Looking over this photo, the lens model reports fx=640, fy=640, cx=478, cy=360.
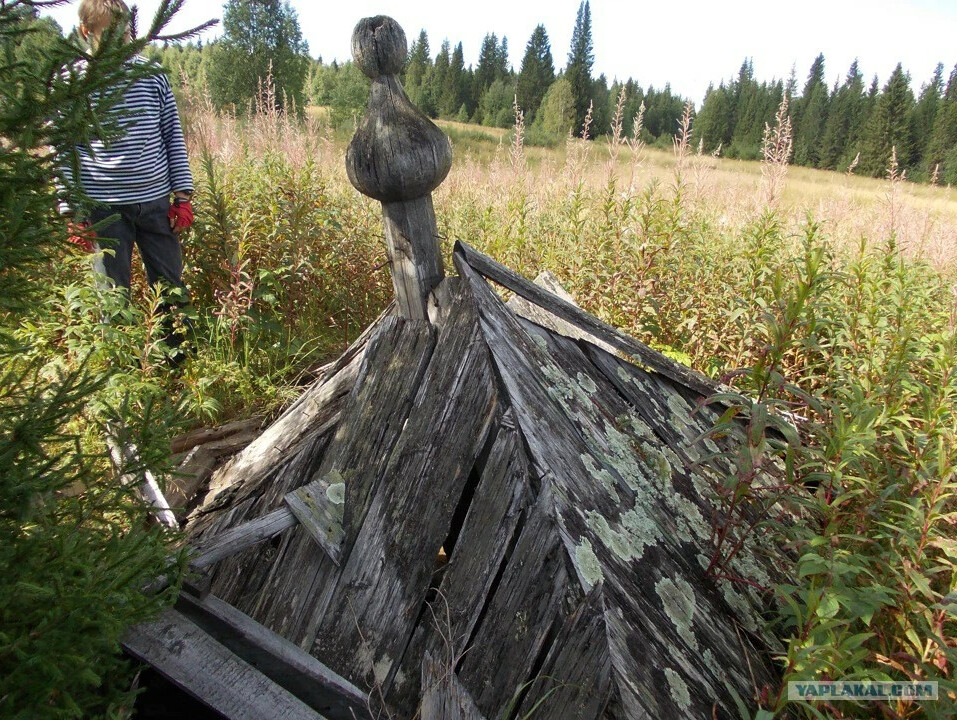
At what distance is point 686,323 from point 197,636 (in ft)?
11.7

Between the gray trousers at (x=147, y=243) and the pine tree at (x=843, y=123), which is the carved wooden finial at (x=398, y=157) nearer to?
the gray trousers at (x=147, y=243)

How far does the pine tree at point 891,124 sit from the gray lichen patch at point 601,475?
47564 millimetres

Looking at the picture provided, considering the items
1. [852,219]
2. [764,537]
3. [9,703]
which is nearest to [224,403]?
[9,703]

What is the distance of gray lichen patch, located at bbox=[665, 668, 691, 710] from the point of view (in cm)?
154

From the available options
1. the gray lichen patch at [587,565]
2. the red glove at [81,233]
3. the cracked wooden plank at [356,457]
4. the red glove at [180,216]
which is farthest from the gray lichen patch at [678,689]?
the red glove at [180,216]

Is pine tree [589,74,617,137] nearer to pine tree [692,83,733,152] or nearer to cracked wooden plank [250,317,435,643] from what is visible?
pine tree [692,83,733,152]

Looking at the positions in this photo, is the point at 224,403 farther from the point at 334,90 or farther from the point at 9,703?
the point at 334,90

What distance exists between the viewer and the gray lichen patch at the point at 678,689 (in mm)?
1543

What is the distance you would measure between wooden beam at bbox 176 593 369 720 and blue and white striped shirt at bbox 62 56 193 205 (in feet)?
Answer: 11.4

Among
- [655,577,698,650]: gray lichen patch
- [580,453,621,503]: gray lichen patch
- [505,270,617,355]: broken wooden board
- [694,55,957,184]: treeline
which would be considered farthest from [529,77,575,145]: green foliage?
[655,577,698,650]: gray lichen patch

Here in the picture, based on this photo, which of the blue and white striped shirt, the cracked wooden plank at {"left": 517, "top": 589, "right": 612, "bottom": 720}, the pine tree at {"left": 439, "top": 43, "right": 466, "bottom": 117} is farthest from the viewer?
the pine tree at {"left": 439, "top": 43, "right": 466, "bottom": 117}

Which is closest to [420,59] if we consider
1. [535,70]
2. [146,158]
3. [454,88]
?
[454,88]

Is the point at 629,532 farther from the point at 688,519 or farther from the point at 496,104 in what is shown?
the point at 496,104

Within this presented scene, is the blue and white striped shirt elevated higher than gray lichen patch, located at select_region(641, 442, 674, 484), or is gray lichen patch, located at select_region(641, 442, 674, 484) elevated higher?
the blue and white striped shirt
